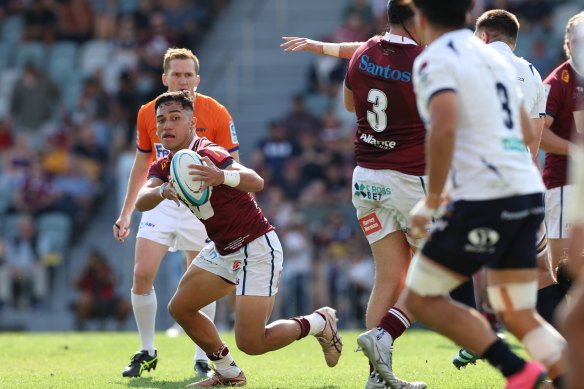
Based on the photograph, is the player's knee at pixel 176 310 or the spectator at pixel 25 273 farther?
the spectator at pixel 25 273

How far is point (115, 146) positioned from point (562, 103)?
1239 cm

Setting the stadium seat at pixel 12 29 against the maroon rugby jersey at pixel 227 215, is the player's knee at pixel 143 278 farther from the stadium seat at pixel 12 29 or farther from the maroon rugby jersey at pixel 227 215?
the stadium seat at pixel 12 29

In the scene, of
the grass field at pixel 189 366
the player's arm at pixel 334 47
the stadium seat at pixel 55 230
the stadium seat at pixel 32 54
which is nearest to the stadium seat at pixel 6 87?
the stadium seat at pixel 32 54

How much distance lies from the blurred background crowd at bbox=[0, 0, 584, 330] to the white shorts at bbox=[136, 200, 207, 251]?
277 inches

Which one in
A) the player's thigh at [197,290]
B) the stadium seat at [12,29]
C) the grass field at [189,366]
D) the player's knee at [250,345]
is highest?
the stadium seat at [12,29]

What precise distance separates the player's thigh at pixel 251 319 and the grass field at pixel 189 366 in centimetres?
46

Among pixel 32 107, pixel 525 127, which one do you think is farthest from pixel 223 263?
pixel 32 107

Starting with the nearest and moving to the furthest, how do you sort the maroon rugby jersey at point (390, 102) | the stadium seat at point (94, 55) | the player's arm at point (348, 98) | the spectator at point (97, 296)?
the maroon rugby jersey at point (390, 102) → the player's arm at point (348, 98) → the spectator at point (97, 296) → the stadium seat at point (94, 55)

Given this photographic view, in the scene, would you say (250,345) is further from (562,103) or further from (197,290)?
(562,103)

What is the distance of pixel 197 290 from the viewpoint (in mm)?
6988

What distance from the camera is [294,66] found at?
20938 millimetres

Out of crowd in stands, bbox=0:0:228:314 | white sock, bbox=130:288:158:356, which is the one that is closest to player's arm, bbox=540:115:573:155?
white sock, bbox=130:288:158:356

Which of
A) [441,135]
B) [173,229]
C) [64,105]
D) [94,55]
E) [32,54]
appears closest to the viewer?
[441,135]

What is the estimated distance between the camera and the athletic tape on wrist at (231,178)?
6336mm
